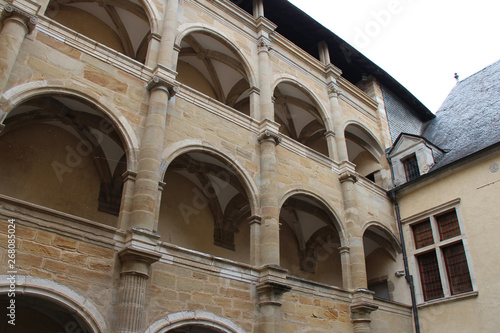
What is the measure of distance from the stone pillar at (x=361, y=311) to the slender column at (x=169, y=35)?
6.59 m

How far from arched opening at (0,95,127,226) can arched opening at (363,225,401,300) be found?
7.20 meters

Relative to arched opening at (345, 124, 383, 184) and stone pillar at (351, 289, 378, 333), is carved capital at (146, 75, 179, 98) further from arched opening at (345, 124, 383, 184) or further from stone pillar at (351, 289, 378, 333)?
arched opening at (345, 124, 383, 184)

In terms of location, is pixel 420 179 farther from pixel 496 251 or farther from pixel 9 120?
pixel 9 120

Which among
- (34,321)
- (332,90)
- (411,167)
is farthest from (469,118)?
(34,321)

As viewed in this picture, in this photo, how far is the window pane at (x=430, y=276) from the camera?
11664 mm

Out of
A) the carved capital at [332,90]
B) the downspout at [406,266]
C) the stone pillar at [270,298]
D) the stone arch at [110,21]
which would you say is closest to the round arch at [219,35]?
the stone arch at [110,21]

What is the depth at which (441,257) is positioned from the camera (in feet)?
38.5

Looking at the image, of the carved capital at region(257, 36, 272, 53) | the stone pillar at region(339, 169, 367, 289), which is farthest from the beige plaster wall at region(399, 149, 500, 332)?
A: the carved capital at region(257, 36, 272, 53)

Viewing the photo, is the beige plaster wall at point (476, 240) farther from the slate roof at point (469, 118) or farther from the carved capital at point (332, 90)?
the carved capital at point (332, 90)

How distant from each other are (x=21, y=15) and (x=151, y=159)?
3.09 m

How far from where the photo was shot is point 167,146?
8.48 m

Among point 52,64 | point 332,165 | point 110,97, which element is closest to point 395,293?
point 332,165
